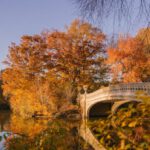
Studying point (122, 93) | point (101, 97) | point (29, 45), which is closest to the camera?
point (122, 93)

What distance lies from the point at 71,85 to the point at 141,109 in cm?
3353

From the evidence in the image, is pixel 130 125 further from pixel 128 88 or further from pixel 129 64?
pixel 129 64

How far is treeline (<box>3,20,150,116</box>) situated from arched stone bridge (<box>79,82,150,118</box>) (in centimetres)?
261

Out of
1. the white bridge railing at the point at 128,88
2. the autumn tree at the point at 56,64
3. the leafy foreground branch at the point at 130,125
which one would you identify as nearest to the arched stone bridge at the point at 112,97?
the white bridge railing at the point at 128,88

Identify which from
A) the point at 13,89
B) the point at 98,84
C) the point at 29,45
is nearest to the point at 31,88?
the point at 13,89

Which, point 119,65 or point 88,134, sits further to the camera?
point 119,65

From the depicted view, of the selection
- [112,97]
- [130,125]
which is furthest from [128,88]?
[130,125]

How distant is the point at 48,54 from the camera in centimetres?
3831

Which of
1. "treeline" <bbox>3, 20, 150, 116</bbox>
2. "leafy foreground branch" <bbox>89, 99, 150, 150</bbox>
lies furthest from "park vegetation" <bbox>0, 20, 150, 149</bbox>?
"leafy foreground branch" <bbox>89, 99, 150, 150</bbox>

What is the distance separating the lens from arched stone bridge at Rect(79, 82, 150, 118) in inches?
811

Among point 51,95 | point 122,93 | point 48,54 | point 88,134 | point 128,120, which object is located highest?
point 48,54

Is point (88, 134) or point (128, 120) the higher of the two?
point (88, 134)

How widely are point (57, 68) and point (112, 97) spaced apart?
13752 mm

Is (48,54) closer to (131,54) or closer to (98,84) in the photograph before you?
(98,84)
